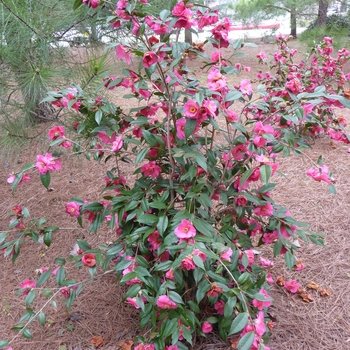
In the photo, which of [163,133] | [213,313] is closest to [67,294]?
[213,313]

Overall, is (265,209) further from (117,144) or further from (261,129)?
(117,144)

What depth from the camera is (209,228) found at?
3.57ft

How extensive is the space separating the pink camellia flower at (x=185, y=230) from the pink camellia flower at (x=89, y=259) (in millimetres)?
370

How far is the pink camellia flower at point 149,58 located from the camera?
0.96m

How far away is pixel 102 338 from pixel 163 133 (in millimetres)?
847

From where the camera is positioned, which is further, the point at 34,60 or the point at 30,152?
the point at 30,152

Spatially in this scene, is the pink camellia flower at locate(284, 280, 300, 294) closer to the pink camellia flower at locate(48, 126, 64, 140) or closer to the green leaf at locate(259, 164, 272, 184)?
the green leaf at locate(259, 164, 272, 184)

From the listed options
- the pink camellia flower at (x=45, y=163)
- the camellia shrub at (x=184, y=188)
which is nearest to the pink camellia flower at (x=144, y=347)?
the camellia shrub at (x=184, y=188)

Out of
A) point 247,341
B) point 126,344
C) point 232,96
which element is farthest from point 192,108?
point 126,344

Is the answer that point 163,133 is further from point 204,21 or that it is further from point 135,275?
point 135,275

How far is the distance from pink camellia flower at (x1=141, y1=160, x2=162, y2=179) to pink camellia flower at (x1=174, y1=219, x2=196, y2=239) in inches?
11.5

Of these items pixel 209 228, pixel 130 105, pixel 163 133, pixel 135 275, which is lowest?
pixel 130 105

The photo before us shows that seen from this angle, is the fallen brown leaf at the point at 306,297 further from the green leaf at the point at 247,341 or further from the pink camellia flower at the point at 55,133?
the pink camellia flower at the point at 55,133

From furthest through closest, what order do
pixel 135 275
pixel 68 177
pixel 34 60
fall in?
pixel 68 177 < pixel 34 60 < pixel 135 275
